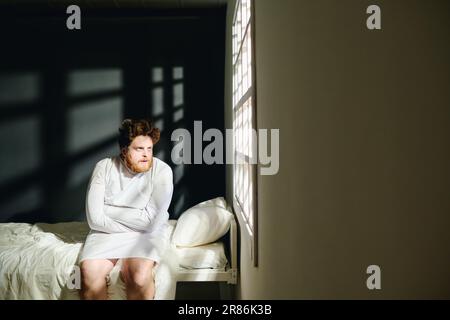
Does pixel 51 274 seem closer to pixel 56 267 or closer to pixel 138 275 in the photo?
pixel 56 267

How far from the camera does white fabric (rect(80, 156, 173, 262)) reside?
2.04 m

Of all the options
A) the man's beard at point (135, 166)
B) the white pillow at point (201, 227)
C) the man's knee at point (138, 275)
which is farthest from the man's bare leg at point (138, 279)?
the man's beard at point (135, 166)

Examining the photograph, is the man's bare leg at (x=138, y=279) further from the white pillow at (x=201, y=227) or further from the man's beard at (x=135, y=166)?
the man's beard at (x=135, y=166)

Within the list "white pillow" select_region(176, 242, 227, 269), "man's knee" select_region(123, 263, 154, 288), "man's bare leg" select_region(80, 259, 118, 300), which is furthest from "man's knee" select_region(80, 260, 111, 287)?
"white pillow" select_region(176, 242, 227, 269)

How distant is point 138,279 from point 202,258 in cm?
45

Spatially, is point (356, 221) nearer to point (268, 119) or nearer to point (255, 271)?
point (268, 119)

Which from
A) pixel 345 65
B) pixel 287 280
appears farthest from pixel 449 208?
pixel 287 280

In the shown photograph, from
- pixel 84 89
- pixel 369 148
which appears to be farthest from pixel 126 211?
pixel 369 148

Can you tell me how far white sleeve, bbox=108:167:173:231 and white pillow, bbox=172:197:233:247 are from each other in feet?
0.72

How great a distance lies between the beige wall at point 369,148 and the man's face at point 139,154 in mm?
1427

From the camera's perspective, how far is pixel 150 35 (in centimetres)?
342

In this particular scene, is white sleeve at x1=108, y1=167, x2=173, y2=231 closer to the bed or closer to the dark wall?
the bed

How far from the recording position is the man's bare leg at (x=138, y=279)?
1911 mm
